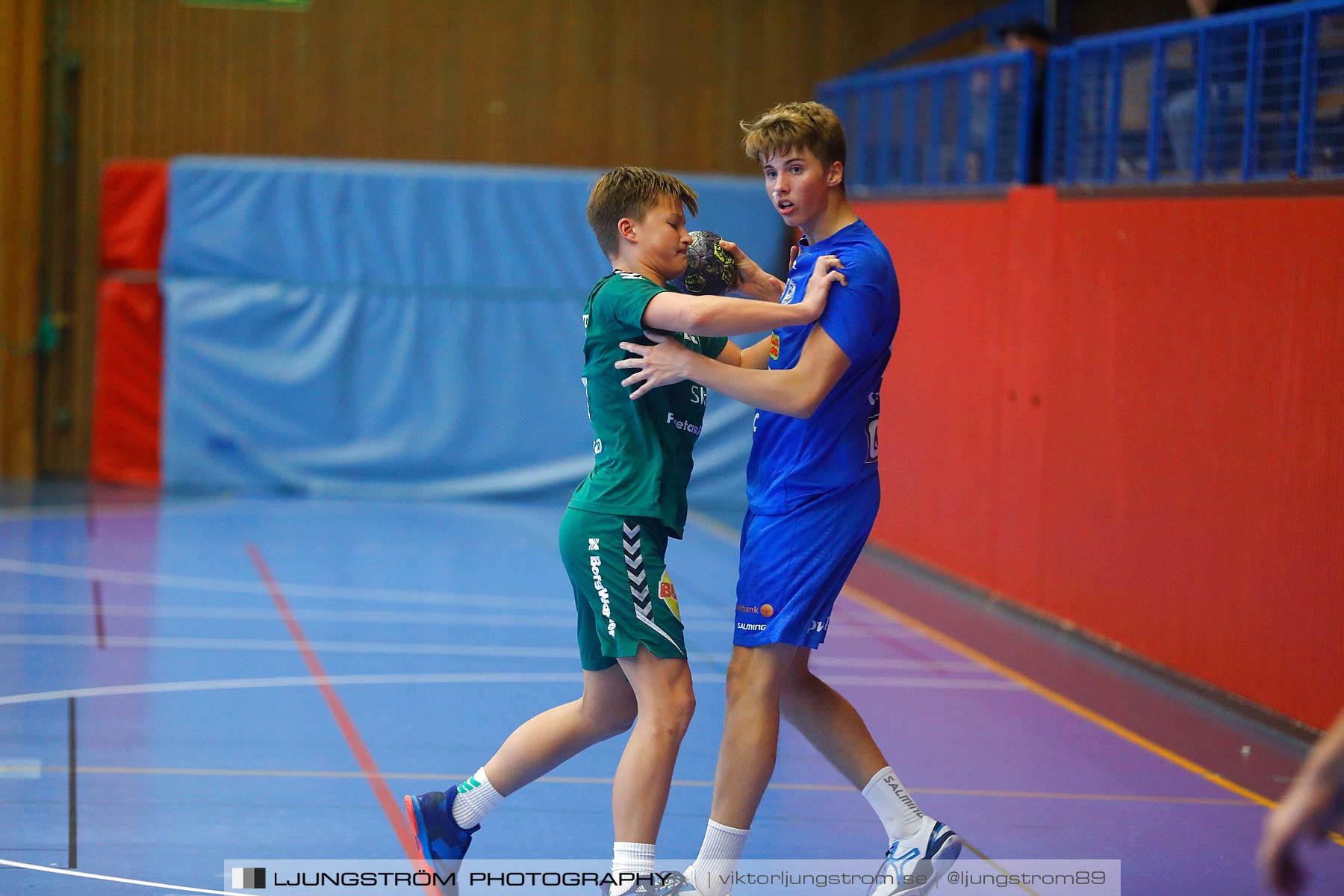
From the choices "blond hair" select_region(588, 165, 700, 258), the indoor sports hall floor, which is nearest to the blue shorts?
"blond hair" select_region(588, 165, 700, 258)

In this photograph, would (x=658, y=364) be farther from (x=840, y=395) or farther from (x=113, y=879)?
(x=113, y=879)

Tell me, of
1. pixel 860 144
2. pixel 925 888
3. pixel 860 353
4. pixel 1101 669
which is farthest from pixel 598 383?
pixel 860 144

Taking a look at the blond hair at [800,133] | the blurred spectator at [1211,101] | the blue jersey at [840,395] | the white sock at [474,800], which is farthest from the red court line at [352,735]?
the blurred spectator at [1211,101]

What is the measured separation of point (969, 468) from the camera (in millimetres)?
9094

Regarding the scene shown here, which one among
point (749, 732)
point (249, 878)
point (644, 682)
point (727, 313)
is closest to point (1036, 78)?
point (727, 313)

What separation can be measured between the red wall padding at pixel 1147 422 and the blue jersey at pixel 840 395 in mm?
2753

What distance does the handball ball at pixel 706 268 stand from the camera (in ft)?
12.6

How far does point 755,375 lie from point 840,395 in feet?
0.89

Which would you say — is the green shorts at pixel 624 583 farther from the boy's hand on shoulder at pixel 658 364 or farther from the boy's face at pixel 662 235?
the boy's face at pixel 662 235

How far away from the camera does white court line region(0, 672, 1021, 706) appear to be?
5891mm

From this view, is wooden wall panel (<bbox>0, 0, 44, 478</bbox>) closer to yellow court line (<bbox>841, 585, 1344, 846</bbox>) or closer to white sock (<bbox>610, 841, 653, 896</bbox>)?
yellow court line (<bbox>841, 585, 1344, 846</bbox>)

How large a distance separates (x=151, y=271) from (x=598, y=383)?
30.1ft

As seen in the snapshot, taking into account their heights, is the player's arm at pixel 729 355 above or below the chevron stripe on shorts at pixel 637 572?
above

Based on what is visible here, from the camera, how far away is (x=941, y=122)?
978cm
